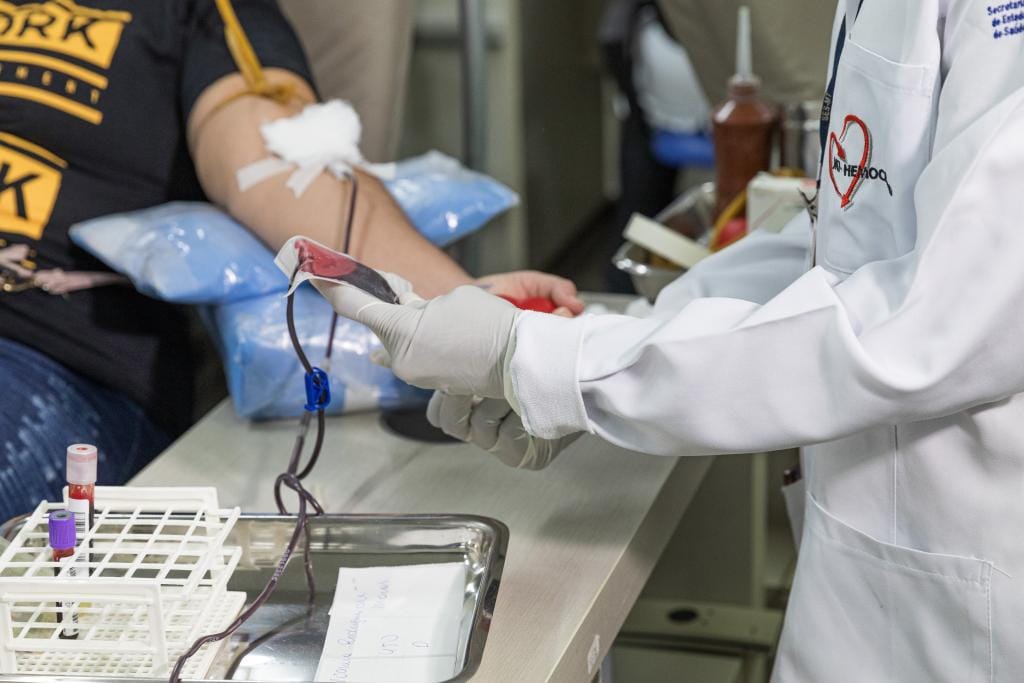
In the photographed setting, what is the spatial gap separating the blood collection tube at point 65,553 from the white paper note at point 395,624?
182 mm

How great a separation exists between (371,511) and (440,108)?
183 cm

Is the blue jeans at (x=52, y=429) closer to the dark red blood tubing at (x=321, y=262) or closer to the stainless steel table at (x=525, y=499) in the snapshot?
the stainless steel table at (x=525, y=499)

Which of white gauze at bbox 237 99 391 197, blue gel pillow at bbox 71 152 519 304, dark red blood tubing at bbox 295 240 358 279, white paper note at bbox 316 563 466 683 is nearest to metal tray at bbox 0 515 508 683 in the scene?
white paper note at bbox 316 563 466 683

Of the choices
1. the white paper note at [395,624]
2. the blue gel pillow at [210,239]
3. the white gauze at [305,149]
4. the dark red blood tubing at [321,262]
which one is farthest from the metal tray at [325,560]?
the white gauze at [305,149]

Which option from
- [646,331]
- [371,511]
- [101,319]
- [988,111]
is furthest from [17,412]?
[988,111]

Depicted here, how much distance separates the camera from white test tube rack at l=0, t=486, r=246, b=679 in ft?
2.85

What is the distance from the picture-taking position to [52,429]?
1427 mm

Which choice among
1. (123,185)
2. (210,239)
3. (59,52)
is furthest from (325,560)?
(59,52)

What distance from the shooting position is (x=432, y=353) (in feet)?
3.23

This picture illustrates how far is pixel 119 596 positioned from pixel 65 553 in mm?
124

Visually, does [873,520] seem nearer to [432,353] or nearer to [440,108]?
Answer: [432,353]

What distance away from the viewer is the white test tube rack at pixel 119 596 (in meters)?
0.87

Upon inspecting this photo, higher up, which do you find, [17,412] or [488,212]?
[488,212]

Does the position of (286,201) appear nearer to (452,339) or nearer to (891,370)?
(452,339)
